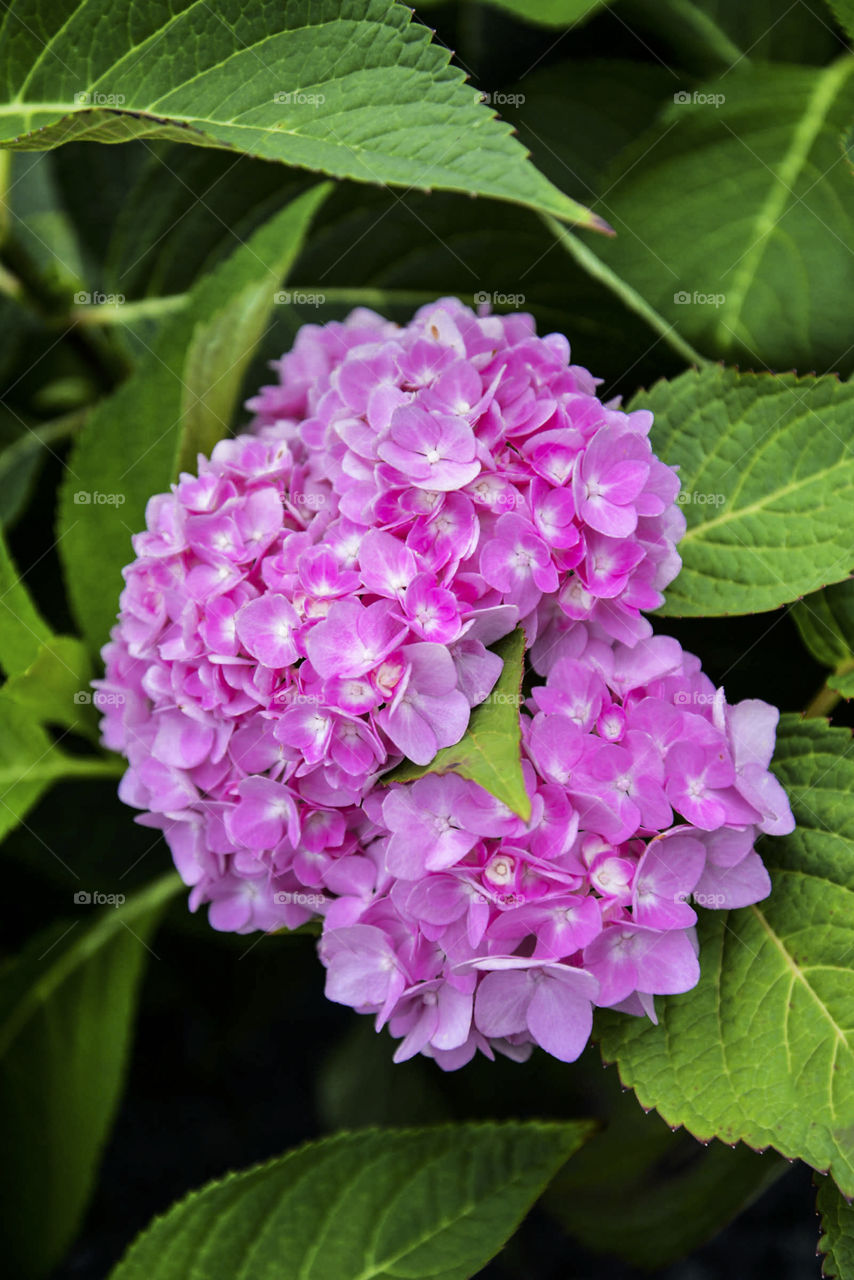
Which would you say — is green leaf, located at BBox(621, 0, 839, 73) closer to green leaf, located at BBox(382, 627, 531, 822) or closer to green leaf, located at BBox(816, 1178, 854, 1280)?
green leaf, located at BBox(382, 627, 531, 822)

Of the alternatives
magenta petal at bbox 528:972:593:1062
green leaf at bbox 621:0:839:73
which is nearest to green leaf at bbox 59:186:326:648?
green leaf at bbox 621:0:839:73

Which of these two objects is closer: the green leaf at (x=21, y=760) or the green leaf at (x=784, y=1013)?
the green leaf at (x=784, y=1013)

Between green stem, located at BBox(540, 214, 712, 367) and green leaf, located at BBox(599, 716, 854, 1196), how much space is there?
1.00 ft

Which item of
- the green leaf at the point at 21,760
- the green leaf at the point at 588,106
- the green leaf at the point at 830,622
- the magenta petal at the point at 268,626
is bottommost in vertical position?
the green leaf at the point at 830,622

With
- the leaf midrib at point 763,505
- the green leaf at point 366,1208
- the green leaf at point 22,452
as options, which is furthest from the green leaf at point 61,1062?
the leaf midrib at point 763,505

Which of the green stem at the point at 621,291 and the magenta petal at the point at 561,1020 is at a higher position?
the green stem at the point at 621,291

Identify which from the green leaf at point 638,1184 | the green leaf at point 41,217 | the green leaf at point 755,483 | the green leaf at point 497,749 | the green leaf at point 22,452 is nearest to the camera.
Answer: the green leaf at point 497,749

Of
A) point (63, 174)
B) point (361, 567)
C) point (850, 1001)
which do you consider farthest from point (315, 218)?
point (850, 1001)

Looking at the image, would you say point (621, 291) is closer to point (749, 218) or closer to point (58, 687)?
point (749, 218)

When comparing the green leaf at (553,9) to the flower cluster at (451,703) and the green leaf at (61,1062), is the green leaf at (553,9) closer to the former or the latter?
the flower cluster at (451,703)

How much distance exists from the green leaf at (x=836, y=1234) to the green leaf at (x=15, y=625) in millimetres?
684

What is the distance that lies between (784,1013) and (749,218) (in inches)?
25.0

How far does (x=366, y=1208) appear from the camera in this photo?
0.81 meters

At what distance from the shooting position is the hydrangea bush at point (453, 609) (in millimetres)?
598
